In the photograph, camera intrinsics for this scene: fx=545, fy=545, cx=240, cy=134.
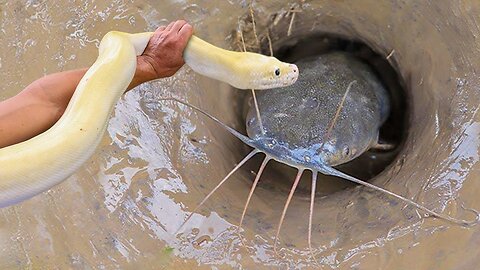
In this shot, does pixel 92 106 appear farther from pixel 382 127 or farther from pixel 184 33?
pixel 382 127

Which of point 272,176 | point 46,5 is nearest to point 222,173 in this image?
point 272,176

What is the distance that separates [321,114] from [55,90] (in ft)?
2.81

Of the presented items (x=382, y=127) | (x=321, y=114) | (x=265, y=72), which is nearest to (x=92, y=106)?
(x=265, y=72)

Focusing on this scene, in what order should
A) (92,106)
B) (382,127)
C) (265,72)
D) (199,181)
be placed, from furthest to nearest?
(382,127) < (199,181) < (265,72) < (92,106)

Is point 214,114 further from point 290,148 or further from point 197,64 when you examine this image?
point 197,64

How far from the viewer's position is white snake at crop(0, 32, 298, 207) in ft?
3.22

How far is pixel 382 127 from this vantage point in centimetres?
218

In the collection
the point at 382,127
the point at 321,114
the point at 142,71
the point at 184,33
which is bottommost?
the point at 382,127

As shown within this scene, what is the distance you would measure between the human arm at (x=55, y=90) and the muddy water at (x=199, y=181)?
318mm

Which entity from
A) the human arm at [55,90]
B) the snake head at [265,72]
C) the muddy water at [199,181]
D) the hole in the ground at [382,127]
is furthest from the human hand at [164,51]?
the hole in the ground at [382,127]

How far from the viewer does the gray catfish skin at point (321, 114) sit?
5.13 feet

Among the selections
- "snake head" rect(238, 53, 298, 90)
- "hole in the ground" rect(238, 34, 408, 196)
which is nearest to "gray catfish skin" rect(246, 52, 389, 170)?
"hole in the ground" rect(238, 34, 408, 196)

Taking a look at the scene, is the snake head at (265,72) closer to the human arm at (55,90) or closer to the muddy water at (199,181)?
the human arm at (55,90)

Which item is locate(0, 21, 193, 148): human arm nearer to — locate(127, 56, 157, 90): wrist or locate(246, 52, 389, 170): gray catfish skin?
locate(127, 56, 157, 90): wrist
